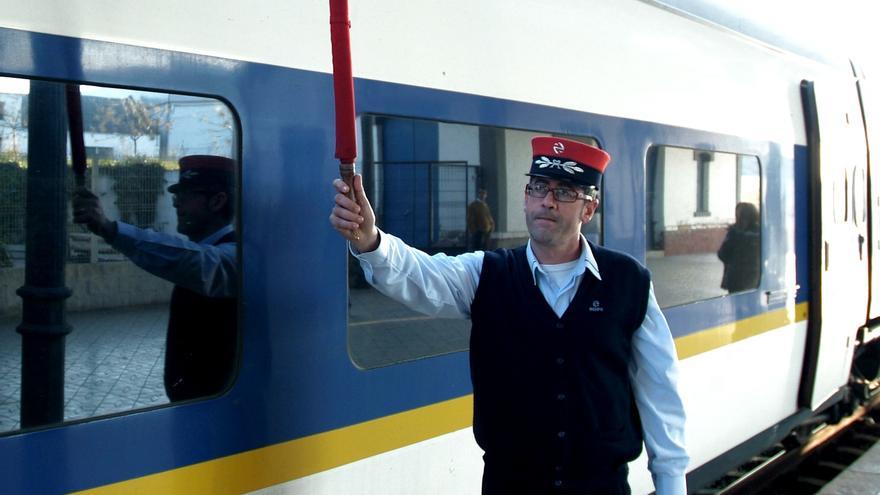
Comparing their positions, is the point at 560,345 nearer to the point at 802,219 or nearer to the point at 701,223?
the point at 701,223

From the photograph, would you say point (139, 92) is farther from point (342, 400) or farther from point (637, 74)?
point (637, 74)

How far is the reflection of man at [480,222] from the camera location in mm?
3176

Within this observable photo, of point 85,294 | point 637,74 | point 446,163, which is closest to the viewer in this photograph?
point 85,294

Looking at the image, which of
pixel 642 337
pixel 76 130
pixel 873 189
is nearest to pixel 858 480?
pixel 873 189

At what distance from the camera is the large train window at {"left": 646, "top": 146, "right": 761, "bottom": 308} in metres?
4.18

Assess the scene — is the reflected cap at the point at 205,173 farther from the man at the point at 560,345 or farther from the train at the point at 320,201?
the man at the point at 560,345

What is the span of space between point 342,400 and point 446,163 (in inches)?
36.4

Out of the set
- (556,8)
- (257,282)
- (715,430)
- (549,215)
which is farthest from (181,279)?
(715,430)

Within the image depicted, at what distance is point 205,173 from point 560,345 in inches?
41.2

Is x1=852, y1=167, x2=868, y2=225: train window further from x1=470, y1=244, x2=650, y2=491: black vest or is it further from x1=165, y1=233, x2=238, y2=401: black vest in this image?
x1=165, y1=233, x2=238, y2=401: black vest

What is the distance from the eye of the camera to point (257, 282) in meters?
2.37

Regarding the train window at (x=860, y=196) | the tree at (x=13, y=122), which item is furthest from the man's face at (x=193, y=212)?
the train window at (x=860, y=196)

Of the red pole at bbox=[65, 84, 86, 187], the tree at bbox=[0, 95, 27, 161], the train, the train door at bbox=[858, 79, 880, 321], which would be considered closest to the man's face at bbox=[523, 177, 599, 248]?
the train

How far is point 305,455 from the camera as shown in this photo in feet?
8.12
